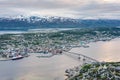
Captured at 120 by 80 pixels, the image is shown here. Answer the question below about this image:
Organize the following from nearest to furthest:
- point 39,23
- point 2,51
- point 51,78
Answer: point 51,78, point 2,51, point 39,23

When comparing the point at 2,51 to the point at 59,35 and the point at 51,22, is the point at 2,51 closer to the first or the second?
the point at 59,35

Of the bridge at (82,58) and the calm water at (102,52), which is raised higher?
the bridge at (82,58)

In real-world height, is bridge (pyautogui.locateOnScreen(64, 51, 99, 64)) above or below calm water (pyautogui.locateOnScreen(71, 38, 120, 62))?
above

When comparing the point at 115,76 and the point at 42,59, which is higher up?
the point at 115,76

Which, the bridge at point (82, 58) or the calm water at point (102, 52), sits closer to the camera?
the bridge at point (82, 58)

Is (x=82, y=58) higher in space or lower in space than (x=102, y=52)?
higher

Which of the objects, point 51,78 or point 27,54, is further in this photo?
point 27,54

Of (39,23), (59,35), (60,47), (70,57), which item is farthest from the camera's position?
(39,23)

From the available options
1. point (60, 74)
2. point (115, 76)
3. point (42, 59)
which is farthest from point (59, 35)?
point (115, 76)

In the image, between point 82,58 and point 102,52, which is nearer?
point 82,58

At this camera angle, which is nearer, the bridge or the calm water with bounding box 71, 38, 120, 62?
the bridge
